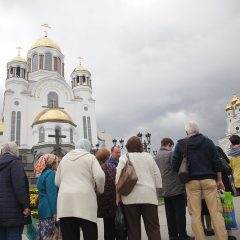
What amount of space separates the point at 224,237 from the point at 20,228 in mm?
3002

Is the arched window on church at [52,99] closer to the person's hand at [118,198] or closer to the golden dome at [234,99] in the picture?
the person's hand at [118,198]

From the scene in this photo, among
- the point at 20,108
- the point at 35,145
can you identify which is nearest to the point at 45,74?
the point at 20,108

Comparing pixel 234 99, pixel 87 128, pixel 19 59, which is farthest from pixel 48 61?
pixel 234 99

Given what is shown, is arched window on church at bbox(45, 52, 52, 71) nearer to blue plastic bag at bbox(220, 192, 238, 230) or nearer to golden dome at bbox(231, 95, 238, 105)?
blue plastic bag at bbox(220, 192, 238, 230)

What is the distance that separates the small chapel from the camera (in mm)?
33812

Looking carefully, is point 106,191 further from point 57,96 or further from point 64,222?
point 57,96

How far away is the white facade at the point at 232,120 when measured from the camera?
208 ft

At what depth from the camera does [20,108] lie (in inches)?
1474

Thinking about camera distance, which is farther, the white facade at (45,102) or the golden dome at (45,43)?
the golden dome at (45,43)

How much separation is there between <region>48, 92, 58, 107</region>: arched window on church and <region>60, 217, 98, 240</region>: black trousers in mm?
35758

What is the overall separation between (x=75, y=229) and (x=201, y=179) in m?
2.08

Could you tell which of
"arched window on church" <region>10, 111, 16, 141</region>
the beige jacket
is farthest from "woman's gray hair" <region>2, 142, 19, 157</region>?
"arched window on church" <region>10, 111, 16, 141</region>

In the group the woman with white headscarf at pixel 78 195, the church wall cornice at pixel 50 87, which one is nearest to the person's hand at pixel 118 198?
the woman with white headscarf at pixel 78 195

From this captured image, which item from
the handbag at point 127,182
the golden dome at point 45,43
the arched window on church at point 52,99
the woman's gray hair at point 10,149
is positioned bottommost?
the handbag at point 127,182
